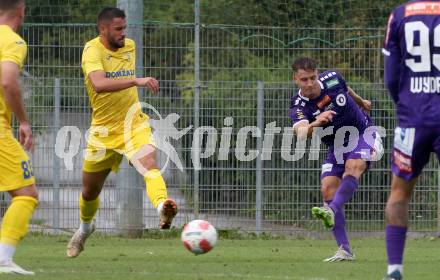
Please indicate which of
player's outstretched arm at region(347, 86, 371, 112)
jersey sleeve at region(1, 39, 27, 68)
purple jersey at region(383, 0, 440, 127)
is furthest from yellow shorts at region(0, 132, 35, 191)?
player's outstretched arm at region(347, 86, 371, 112)

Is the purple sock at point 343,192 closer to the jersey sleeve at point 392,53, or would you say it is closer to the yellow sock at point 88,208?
the yellow sock at point 88,208

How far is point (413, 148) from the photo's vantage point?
7301 mm

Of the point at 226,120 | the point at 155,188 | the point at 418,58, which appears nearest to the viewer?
the point at 418,58

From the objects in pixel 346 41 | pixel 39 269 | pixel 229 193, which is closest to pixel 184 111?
pixel 229 193

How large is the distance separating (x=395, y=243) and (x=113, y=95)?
4.11 metres

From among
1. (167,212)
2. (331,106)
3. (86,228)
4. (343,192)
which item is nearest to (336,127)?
(331,106)

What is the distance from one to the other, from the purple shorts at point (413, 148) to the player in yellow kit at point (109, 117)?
3323mm

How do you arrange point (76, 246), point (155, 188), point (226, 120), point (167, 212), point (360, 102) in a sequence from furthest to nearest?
point (226, 120), point (360, 102), point (76, 246), point (155, 188), point (167, 212)

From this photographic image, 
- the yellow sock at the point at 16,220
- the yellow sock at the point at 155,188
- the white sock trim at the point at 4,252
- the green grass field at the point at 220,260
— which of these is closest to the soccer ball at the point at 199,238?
the green grass field at the point at 220,260

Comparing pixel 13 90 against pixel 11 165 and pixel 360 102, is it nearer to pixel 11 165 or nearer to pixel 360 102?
pixel 11 165

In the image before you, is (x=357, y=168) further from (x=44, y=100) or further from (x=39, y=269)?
(x=44, y=100)

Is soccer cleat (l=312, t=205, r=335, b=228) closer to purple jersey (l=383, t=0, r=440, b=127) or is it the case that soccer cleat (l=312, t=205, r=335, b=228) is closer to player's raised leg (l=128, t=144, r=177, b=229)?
player's raised leg (l=128, t=144, r=177, b=229)

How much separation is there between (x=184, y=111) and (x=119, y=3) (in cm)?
183

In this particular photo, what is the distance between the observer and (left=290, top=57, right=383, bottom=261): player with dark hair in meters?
10.8
